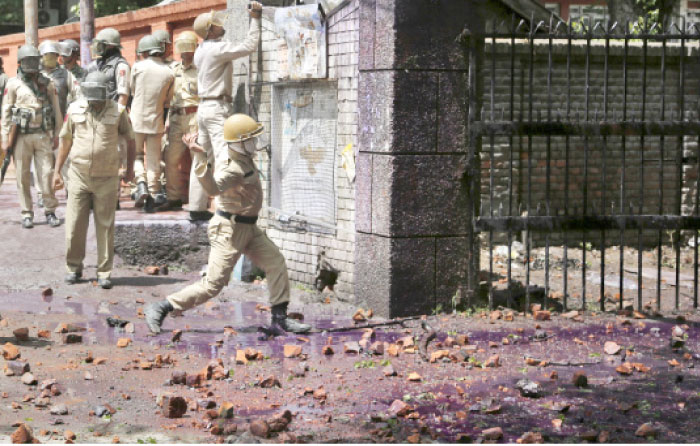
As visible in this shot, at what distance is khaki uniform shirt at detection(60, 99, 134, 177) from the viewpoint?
10555 millimetres

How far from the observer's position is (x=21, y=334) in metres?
8.24

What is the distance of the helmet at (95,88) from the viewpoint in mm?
10375

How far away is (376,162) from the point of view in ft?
30.6

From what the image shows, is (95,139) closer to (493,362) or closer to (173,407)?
(493,362)

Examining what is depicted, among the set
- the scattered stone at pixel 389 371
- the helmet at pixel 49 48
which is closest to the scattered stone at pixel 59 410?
the scattered stone at pixel 389 371

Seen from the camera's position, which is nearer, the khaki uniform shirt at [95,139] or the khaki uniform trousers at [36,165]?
the khaki uniform shirt at [95,139]

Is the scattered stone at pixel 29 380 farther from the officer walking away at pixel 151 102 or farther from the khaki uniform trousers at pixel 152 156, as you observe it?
the khaki uniform trousers at pixel 152 156

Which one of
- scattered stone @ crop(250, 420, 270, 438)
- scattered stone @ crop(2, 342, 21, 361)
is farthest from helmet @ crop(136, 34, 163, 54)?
scattered stone @ crop(250, 420, 270, 438)

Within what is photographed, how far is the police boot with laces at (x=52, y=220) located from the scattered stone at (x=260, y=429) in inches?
303

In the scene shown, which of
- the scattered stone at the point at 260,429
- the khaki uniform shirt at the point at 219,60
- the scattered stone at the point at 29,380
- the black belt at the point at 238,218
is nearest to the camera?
the scattered stone at the point at 260,429

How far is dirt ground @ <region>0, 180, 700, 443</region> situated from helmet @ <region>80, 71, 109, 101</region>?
1852 mm

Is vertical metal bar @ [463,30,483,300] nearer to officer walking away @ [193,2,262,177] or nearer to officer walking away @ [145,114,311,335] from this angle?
officer walking away @ [145,114,311,335]

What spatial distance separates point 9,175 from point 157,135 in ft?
30.9

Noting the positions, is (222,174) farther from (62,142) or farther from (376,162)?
(62,142)
